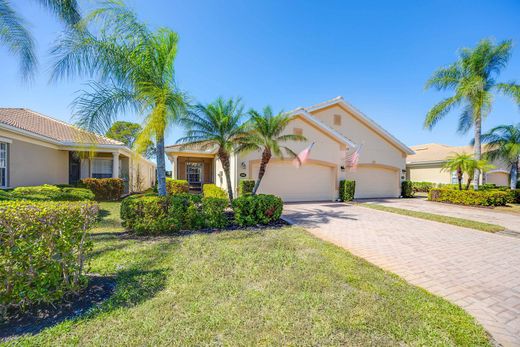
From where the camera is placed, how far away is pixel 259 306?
3174 mm

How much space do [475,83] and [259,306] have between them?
1997 cm

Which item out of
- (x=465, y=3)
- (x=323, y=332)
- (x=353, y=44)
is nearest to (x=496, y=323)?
(x=323, y=332)

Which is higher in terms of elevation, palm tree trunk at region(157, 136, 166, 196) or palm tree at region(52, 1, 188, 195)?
palm tree at region(52, 1, 188, 195)

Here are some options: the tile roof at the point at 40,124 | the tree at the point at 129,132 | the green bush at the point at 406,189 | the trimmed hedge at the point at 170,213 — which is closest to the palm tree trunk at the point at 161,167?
the tree at the point at 129,132

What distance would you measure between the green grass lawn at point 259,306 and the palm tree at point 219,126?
6.07 m

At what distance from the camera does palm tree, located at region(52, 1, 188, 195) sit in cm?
650

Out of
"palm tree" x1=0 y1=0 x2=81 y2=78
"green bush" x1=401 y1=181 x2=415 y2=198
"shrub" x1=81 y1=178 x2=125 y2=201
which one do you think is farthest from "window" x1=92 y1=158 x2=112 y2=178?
"green bush" x1=401 y1=181 x2=415 y2=198

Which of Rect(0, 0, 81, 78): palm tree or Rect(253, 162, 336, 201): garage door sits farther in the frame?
Rect(253, 162, 336, 201): garage door

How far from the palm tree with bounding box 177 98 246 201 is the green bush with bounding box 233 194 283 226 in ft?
7.59

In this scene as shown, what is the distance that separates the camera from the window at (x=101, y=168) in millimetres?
16295

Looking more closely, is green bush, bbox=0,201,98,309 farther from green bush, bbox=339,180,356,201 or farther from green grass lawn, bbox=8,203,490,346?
green bush, bbox=339,180,356,201

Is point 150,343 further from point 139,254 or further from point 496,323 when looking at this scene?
point 496,323

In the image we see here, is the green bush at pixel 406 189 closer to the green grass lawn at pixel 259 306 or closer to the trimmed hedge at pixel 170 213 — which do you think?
the green grass lawn at pixel 259 306

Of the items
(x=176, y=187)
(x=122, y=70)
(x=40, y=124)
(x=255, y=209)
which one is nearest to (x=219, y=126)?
(x=122, y=70)
